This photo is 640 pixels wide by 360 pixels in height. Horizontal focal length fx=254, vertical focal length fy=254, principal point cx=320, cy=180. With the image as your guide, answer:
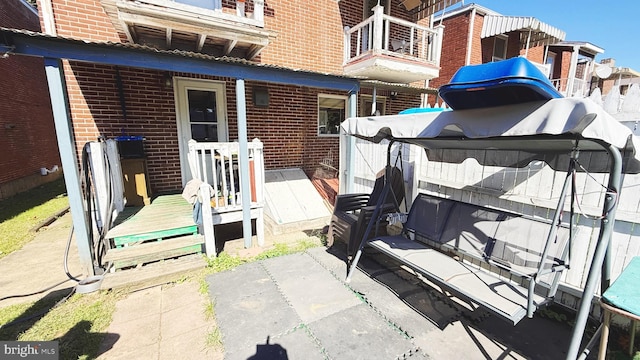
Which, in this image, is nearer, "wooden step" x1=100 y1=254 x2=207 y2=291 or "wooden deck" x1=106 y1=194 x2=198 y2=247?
"wooden step" x1=100 y1=254 x2=207 y2=291

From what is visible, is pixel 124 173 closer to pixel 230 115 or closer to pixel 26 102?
pixel 230 115

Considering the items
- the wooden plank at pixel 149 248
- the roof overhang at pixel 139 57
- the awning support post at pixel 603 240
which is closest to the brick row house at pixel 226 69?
the roof overhang at pixel 139 57

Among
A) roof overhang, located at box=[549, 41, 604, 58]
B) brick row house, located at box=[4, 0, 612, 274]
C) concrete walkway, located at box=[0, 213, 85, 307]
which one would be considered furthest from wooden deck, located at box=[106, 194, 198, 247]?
roof overhang, located at box=[549, 41, 604, 58]

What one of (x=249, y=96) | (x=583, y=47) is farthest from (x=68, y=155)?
(x=583, y=47)

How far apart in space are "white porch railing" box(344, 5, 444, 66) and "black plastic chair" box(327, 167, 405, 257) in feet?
13.2

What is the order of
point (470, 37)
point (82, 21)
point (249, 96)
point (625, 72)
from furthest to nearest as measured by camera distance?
point (625, 72) → point (470, 37) → point (249, 96) → point (82, 21)

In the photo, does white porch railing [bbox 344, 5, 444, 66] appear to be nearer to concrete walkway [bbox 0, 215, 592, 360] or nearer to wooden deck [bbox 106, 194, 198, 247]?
concrete walkway [bbox 0, 215, 592, 360]

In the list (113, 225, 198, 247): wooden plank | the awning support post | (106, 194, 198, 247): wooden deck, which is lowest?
(113, 225, 198, 247): wooden plank

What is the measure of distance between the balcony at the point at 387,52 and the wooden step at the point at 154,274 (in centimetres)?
600

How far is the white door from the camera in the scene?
18.5 feet

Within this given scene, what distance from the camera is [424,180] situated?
4.10m

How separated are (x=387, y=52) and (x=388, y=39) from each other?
83 cm

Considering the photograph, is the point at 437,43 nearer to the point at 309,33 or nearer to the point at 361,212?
the point at 309,33

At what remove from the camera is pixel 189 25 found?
4.52 m
